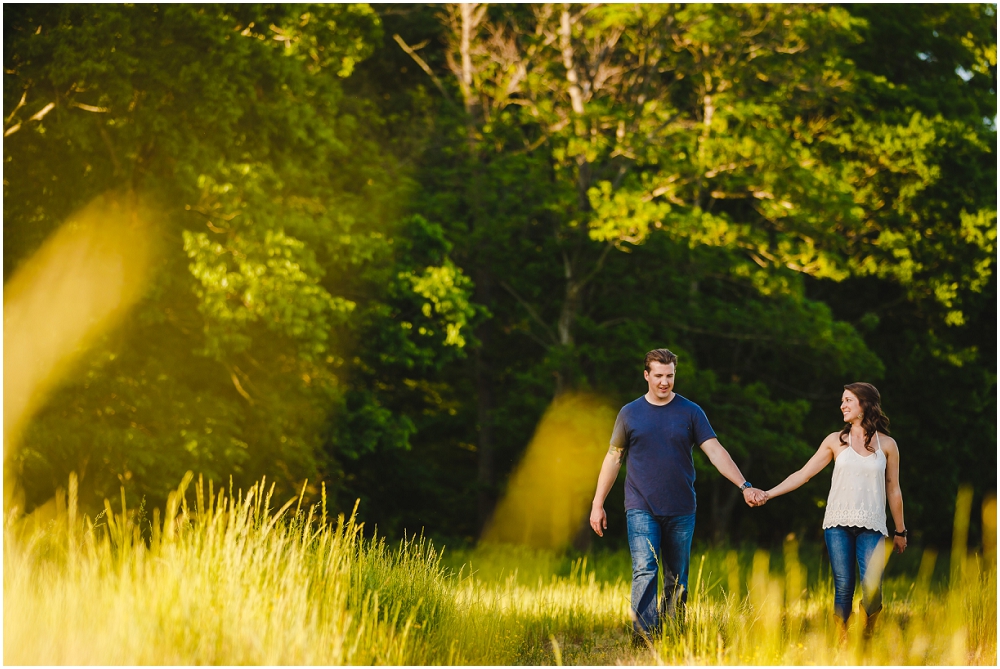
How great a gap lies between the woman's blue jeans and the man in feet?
2.25

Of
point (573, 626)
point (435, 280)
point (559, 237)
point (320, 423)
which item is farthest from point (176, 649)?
Answer: point (559, 237)

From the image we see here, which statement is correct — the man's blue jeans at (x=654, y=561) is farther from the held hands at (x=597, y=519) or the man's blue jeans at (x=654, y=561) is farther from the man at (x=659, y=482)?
the held hands at (x=597, y=519)

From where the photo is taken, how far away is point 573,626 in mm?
7227

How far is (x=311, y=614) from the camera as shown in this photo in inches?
208

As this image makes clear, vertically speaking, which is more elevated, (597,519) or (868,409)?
(868,409)

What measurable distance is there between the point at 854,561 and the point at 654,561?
1.22 meters

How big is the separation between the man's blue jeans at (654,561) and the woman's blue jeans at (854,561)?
2.88 feet

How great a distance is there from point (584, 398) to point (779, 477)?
7369 mm

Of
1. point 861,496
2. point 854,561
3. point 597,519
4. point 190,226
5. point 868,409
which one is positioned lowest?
point 854,561

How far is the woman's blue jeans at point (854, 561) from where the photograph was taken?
18.9 ft

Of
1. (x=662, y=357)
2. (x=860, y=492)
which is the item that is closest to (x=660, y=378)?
(x=662, y=357)

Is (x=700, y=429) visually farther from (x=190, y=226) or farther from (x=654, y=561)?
(x=190, y=226)

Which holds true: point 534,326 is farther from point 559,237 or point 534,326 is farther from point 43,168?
point 43,168

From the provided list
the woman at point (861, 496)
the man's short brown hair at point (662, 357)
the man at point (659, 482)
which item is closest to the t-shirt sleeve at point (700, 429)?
the man at point (659, 482)
